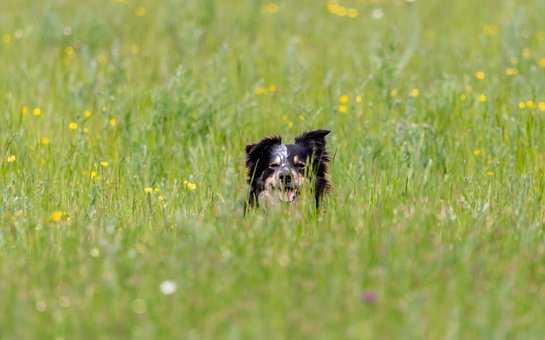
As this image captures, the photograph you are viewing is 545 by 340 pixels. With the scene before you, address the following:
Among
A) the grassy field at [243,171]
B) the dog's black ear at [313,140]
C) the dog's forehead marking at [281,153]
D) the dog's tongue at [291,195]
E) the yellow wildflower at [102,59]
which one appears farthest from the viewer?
the yellow wildflower at [102,59]

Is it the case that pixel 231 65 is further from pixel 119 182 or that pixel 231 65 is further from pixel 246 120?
pixel 119 182

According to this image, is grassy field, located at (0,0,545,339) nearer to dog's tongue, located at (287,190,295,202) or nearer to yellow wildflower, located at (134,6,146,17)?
yellow wildflower, located at (134,6,146,17)

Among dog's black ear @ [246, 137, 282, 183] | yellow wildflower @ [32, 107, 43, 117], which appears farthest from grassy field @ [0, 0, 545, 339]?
dog's black ear @ [246, 137, 282, 183]

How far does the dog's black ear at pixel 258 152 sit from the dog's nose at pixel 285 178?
0.28 meters

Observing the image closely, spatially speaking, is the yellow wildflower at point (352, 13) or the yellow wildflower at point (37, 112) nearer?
the yellow wildflower at point (37, 112)

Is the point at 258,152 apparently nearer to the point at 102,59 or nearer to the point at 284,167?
the point at 284,167

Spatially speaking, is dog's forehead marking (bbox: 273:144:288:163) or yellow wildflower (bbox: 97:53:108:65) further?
yellow wildflower (bbox: 97:53:108:65)

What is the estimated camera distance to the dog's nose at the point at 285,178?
613 centimetres

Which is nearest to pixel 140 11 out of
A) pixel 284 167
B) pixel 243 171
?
pixel 243 171

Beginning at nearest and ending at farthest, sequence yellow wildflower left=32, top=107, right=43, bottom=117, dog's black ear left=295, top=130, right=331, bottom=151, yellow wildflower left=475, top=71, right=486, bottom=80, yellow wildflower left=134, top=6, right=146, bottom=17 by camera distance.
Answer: dog's black ear left=295, top=130, right=331, bottom=151
yellow wildflower left=32, top=107, right=43, bottom=117
yellow wildflower left=475, top=71, right=486, bottom=80
yellow wildflower left=134, top=6, right=146, bottom=17

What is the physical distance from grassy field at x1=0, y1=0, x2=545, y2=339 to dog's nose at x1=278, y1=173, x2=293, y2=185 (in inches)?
13.5

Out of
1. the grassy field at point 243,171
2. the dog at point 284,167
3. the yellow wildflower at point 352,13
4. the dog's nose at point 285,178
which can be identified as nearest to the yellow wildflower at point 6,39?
the grassy field at point 243,171

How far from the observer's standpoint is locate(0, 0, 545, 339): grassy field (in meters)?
4.10

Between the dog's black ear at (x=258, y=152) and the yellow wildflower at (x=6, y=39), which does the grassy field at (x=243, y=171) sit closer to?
the yellow wildflower at (x=6, y=39)
